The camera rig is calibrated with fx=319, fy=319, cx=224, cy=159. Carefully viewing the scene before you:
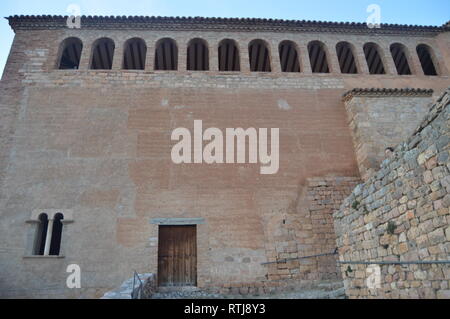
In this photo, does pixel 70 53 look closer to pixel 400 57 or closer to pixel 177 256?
pixel 177 256

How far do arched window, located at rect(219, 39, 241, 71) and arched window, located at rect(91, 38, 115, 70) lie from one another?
433 centimetres

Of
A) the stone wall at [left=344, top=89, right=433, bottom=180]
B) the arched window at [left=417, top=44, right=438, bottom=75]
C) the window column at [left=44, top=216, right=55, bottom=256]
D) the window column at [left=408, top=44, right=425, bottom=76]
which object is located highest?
the arched window at [left=417, top=44, right=438, bottom=75]

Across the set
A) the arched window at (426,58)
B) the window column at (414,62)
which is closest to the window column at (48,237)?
the window column at (414,62)

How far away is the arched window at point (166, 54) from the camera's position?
12.5 m

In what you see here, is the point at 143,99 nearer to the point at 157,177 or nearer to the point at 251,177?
the point at 157,177

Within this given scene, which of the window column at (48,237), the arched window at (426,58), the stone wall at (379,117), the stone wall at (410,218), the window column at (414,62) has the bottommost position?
the stone wall at (410,218)

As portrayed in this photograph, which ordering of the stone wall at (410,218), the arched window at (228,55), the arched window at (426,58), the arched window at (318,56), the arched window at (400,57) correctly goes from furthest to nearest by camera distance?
1. the arched window at (426,58)
2. the arched window at (400,57)
3. the arched window at (318,56)
4. the arched window at (228,55)
5. the stone wall at (410,218)

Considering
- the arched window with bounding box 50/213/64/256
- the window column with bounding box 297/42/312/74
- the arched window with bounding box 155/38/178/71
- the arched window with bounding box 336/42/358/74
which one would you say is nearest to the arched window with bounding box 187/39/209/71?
the arched window with bounding box 155/38/178/71

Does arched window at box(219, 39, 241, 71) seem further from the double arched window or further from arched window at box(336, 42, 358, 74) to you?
the double arched window

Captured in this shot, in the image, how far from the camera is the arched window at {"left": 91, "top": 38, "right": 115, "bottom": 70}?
12.3 m

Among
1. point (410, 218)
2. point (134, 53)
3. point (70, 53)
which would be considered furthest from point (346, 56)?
point (70, 53)

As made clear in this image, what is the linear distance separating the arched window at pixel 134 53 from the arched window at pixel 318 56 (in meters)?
6.78

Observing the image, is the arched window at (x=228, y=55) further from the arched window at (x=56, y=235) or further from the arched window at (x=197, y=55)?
the arched window at (x=56, y=235)

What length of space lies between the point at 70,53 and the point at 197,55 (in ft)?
16.7
